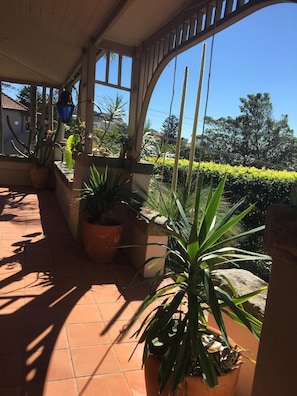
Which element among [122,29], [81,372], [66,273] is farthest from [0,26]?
[81,372]

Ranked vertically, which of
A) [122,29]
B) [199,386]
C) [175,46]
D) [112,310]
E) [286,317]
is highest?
[122,29]

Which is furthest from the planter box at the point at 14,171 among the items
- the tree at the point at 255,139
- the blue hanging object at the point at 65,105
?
the tree at the point at 255,139

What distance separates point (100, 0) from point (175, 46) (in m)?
0.77

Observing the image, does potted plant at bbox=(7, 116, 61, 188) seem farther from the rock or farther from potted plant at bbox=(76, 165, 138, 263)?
the rock

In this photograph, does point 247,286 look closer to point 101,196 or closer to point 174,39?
point 101,196

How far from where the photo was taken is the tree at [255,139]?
21.8m

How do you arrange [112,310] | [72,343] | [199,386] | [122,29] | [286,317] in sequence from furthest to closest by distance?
1. [122,29]
2. [112,310]
3. [72,343]
4. [199,386]
5. [286,317]

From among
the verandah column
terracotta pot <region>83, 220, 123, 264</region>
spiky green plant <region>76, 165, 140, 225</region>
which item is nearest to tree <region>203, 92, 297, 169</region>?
spiky green plant <region>76, 165, 140, 225</region>

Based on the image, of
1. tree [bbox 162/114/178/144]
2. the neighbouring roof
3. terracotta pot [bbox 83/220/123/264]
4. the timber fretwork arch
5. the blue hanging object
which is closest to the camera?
the timber fretwork arch

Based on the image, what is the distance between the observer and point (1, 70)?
23.8 feet

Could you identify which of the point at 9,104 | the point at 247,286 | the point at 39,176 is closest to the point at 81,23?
the point at 247,286

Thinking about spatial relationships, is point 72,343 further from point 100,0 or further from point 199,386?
point 100,0

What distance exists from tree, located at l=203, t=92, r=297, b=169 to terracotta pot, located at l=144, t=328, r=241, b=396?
19.4 meters

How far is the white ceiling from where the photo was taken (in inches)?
118
